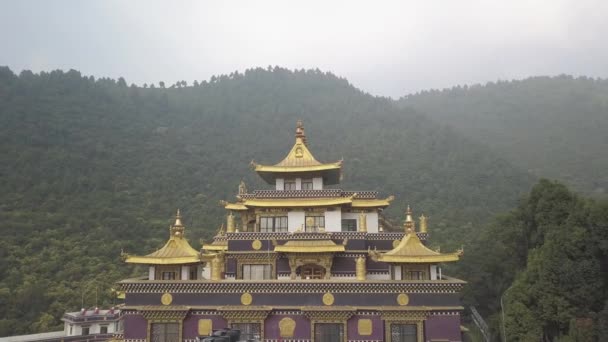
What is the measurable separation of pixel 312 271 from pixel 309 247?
142 cm

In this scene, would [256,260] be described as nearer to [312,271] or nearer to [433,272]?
[312,271]

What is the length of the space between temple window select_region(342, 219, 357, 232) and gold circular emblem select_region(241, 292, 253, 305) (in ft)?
19.8

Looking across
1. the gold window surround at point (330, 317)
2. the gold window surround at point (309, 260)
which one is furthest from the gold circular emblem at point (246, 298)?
the gold window surround at point (309, 260)

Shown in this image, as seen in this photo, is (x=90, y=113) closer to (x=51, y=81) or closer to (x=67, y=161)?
(x=51, y=81)

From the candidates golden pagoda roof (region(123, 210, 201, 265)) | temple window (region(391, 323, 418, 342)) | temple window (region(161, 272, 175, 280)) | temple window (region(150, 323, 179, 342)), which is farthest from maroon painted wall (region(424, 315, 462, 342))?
temple window (region(161, 272, 175, 280))

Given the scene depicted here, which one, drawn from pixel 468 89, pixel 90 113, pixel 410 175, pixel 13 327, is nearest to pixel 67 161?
pixel 90 113

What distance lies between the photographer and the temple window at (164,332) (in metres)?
17.6

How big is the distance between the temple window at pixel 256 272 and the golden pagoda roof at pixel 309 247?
1526mm

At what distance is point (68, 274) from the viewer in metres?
38.2

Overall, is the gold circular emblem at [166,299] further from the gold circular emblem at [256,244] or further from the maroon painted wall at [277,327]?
the gold circular emblem at [256,244]

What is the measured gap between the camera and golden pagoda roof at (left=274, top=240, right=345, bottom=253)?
61.8 ft

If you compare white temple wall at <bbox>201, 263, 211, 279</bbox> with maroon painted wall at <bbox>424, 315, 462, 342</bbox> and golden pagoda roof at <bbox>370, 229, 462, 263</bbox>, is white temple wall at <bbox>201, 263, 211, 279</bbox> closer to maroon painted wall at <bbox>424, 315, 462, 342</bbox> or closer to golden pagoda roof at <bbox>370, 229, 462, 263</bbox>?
golden pagoda roof at <bbox>370, 229, 462, 263</bbox>

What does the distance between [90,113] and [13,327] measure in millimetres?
46083

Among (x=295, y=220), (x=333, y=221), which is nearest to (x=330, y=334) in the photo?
(x=333, y=221)
